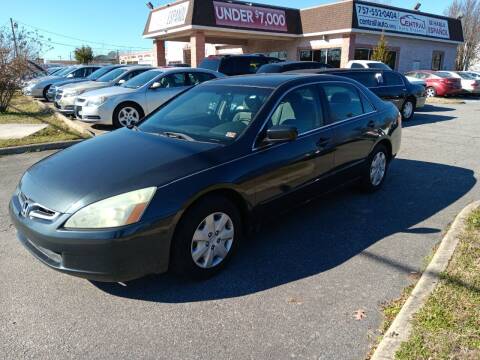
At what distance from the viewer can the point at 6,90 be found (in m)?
12.8

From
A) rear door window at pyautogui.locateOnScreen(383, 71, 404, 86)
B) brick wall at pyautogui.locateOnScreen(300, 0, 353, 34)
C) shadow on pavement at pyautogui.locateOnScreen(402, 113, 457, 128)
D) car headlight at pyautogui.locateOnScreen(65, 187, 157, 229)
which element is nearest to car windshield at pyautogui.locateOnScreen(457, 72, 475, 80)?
brick wall at pyautogui.locateOnScreen(300, 0, 353, 34)

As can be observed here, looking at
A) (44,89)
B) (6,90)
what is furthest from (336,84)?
(44,89)

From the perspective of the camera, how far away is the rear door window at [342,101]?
4574mm

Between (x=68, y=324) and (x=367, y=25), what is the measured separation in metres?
24.5

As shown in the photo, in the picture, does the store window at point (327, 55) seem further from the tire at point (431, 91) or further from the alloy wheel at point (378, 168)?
the alloy wheel at point (378, 168)

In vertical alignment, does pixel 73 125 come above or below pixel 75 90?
below

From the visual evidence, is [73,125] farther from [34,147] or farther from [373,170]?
[373,170]

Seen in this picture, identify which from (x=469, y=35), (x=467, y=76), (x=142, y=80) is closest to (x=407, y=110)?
(x=142, y=80)

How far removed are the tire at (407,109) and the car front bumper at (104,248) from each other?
36.5 feet

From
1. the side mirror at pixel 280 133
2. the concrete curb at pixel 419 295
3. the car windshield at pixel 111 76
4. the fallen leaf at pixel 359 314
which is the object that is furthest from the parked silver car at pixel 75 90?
the fallen leaf at pixel 359 314

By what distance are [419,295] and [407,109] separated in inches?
421

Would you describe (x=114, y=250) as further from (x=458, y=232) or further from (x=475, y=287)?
(x=458, y=232)

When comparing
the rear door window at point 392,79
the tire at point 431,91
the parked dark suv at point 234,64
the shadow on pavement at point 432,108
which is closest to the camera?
the rear door window at point 392,79

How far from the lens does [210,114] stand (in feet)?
13.4
